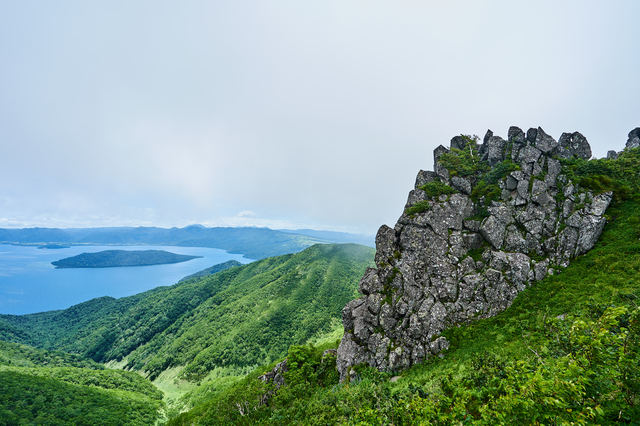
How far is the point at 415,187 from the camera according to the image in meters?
46.3

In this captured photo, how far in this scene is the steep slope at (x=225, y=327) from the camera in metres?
119

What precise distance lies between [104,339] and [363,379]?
24211cm

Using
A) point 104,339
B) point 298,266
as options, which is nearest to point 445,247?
point 298,266

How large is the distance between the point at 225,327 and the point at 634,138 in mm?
184509

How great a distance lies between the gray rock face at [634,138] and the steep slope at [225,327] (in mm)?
121841

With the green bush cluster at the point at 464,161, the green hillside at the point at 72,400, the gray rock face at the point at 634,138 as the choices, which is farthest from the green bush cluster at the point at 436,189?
the green hillside at the point at 72,400

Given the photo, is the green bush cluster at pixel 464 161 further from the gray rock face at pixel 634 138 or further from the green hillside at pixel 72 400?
the green hillside at pixel 72 400

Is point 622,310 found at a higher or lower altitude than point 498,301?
higher

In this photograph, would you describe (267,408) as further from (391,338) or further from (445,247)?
(445,247)

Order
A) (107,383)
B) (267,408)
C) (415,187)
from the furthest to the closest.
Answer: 1. (107,383)
2. (415,187)
3. (267,408)

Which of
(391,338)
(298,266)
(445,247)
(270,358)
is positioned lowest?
(270,358)

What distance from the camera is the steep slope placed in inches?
4688

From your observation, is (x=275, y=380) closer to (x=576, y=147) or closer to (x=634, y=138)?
(x=576, y=147)

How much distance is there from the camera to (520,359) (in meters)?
17.4
